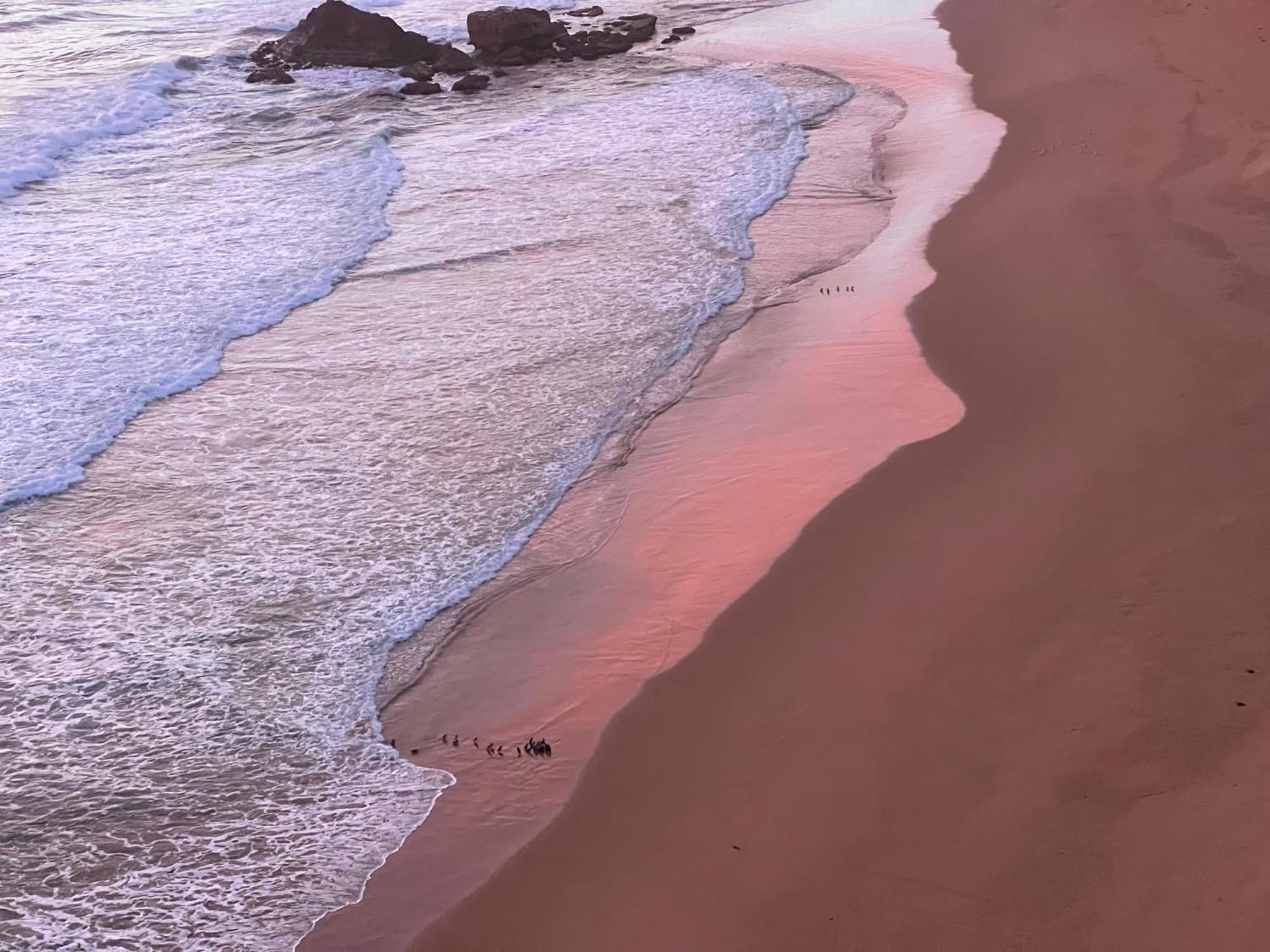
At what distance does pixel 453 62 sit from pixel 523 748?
55.8 ft

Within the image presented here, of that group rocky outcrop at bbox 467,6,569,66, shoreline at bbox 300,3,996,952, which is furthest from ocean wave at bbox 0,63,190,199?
shoreline at bbox 300,3,996,952

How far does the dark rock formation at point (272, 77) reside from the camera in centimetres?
1894

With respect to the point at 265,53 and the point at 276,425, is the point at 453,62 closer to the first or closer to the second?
the point at 265,53

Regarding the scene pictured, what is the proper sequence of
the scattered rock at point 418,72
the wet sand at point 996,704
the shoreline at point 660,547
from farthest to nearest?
1. the scattered rock at point 418,72
2. the shoreline at point 660,547
3. the wet sand at point 996,704

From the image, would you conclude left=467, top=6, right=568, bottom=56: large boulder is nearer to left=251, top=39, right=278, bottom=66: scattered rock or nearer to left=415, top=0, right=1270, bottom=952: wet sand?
left=251, top=39, right=278, bottom=66: scattered rock

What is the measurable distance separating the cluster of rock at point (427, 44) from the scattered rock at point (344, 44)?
1 cm

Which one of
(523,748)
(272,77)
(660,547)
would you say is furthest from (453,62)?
(523,748)

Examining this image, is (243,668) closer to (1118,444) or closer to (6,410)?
(6,410)

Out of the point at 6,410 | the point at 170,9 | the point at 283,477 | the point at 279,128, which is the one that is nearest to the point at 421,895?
the point at 283,477

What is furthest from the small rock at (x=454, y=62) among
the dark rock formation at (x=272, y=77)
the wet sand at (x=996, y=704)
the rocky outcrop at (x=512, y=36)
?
the wet sand at (x=996, y=704)

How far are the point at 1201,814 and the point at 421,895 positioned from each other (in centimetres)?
259

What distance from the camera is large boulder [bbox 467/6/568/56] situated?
20062 millimetres

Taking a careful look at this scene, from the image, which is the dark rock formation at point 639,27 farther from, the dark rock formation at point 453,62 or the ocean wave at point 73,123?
the ocean wave at point 73,123

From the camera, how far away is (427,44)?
2103cm
